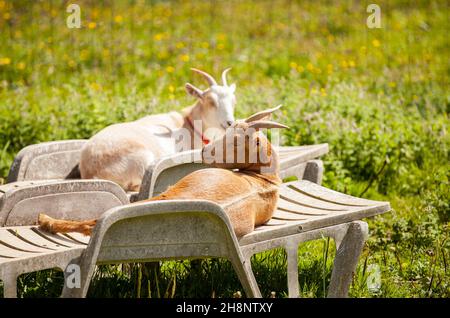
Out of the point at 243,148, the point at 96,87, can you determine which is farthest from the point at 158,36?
the point at 243,148

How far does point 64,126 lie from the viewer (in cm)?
685

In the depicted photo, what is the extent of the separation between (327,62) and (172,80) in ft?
6.27

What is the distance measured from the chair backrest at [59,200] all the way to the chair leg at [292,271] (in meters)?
0.97

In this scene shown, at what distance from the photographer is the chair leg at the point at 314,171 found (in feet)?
16.6

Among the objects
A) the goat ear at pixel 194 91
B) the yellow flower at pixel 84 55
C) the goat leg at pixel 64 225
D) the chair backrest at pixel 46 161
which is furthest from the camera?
the yellow flower at pixel 84 55

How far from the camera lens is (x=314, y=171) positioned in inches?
201

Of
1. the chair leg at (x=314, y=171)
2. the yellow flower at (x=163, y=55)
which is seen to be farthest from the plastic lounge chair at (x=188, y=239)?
the yellow flower at (x=163, y=55)

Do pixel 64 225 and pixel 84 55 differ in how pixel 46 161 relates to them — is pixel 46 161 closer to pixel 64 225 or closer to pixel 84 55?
pixel 64 225

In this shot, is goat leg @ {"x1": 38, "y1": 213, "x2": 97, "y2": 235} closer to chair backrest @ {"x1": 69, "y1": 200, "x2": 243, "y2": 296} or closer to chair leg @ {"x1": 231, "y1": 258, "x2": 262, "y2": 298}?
chair backrest @ {"x1": 69, "y1": 200, "x2": 243, "y2": 296}

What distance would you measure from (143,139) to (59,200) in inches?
56.0

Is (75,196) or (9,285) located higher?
(75,196)

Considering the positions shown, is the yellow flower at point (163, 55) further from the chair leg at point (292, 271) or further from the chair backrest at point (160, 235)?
the chair backrest at point (160, 235)

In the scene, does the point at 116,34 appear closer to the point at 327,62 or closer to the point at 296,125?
Answer: the point at 327,62

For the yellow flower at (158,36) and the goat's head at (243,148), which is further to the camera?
the yellow flower at (158,36)
